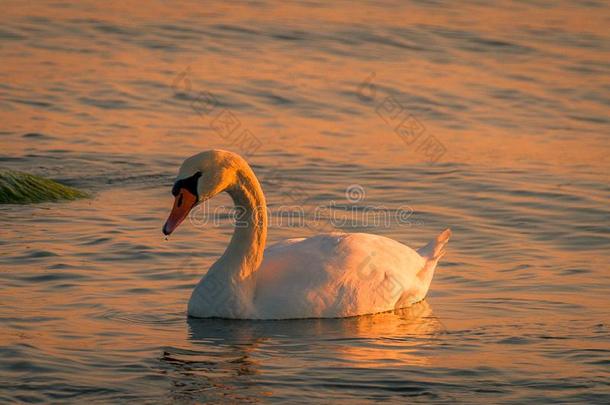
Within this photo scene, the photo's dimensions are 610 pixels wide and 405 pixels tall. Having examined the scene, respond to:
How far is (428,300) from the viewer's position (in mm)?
11766

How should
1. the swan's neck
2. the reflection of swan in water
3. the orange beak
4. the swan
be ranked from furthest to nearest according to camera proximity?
the swan's neck
the swan
the orange beak
the reflection of swan in water

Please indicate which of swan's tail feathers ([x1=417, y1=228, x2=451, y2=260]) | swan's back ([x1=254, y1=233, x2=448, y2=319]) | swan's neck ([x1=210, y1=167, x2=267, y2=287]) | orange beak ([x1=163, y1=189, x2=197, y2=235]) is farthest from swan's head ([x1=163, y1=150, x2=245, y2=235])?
swan's tail feathers ([x1=417, y1=228, x2=451, y2=260])

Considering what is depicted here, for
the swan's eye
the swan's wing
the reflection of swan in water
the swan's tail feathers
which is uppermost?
the swan's eye

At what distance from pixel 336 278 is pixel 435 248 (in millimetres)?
1448

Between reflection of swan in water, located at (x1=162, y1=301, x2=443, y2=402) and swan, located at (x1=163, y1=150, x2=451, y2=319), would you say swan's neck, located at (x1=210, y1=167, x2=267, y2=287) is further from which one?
reflection of swan in water, located at (x1=162, y1=301, x2=443, y2=402)

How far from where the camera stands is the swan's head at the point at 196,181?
1052 cm

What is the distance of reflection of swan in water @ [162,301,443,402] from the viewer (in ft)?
29.9

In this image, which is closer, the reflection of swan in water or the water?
the reflection of swan in water

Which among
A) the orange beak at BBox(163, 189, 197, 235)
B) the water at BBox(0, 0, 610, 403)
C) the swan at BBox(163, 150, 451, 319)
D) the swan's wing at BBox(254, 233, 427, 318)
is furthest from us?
the swan's wing at BBox(254, 233, 427, 318)

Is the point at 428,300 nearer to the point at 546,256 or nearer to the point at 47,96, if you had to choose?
the point at 546,256

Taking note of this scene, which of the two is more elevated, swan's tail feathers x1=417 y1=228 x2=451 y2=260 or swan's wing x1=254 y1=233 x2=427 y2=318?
swan's tail feathers x1=417 y1=228 x2=451 y2=260

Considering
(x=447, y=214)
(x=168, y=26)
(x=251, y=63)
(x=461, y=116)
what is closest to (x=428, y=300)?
(x=447, y=214)

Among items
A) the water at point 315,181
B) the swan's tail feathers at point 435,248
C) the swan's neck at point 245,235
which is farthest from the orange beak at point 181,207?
the swan's tail feathers at point 435,248

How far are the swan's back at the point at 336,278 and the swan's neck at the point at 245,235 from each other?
0.12m
